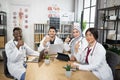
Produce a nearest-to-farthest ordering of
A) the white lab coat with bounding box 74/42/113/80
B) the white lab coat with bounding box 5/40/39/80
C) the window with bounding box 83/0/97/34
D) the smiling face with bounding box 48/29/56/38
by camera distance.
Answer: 1. the white lab coat with bounding box 74/42/113/80
2. the white lab coat with bounding box 5/40/39/80
3. the smiling face with bounding box 48/29/56/38
4. the window with bounding box 83/0/97/34

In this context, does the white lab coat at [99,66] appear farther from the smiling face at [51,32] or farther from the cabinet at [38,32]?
the cabinet at [38,32]

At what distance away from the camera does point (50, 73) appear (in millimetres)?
1960

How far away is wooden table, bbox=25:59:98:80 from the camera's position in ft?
5.96

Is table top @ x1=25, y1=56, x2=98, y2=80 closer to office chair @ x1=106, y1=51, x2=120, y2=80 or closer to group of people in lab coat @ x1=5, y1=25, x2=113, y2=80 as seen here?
group of people in lab coat @ x1=5, y1=25, x2=113, y2=80

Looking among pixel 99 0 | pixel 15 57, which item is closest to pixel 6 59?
pixel 15 57

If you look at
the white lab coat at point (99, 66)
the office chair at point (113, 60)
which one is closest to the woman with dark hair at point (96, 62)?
the white lab coat at point (99, 66)

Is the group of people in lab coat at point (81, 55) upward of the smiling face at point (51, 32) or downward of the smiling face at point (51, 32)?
downward

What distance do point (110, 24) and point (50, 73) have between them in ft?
9.30

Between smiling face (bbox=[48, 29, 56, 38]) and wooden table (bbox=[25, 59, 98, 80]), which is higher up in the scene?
smiling face (bbox=[48, 29, 56, 38])

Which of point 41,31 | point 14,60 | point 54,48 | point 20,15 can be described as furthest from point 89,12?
point 14,60

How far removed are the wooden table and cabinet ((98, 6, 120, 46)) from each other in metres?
1.93

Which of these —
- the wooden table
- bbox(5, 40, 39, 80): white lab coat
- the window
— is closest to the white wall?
the window

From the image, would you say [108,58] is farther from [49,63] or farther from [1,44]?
[1,44]

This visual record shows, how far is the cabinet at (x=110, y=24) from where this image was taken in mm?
3727
